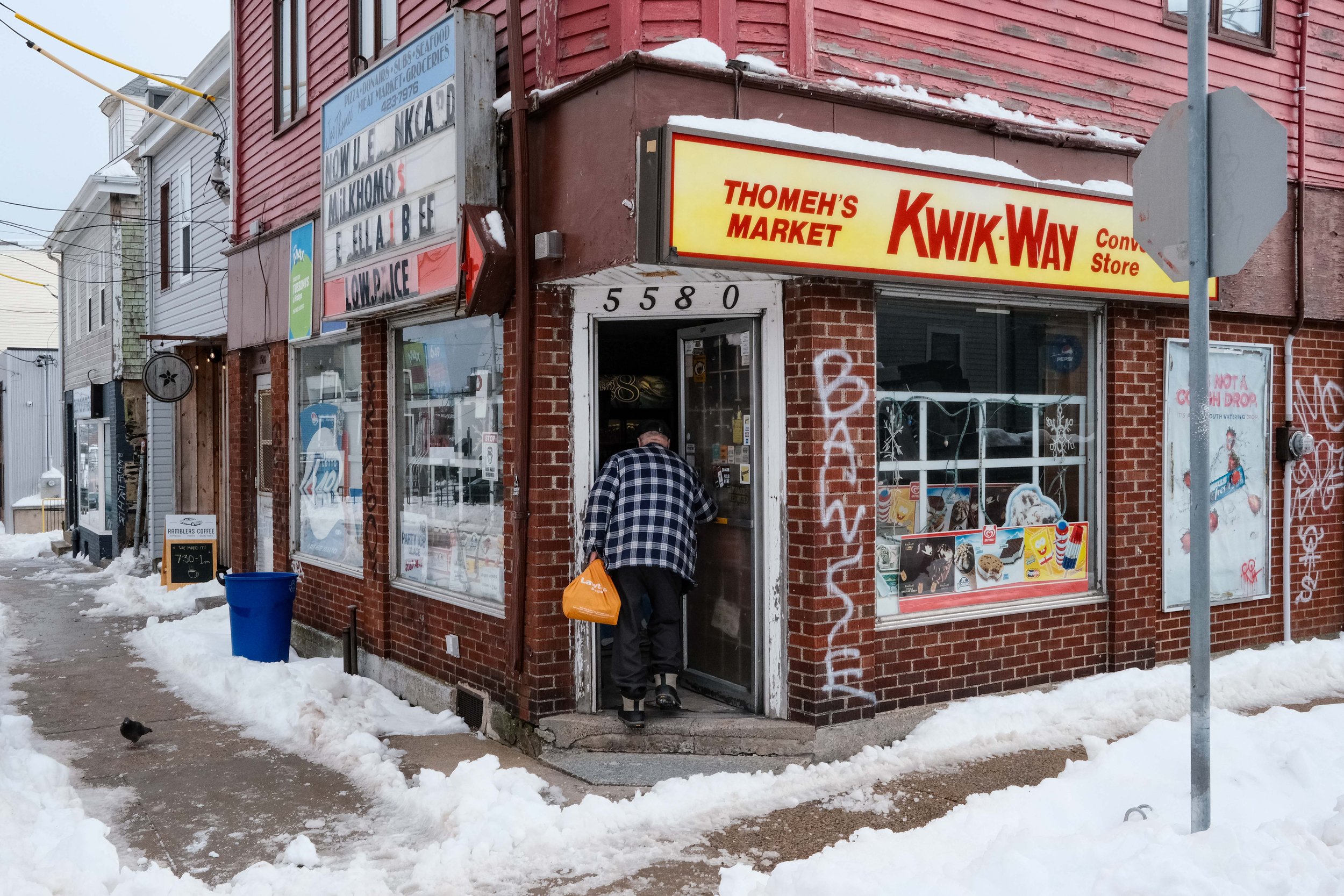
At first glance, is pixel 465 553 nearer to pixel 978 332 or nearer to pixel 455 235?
pixel 455 235

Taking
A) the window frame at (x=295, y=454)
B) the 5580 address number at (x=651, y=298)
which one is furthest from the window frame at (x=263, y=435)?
the 5580 address number at (x=651, y=298)

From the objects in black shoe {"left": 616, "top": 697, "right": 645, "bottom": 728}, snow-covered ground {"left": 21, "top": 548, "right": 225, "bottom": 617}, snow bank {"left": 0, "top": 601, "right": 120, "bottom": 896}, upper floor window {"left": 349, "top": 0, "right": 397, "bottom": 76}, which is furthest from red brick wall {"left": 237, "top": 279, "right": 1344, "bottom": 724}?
snow-covered ground {"left": 21, "top": 548, "right": 225, "bottom": 617}

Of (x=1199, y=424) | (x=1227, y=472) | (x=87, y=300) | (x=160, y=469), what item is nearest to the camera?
(x=1199, y=424)

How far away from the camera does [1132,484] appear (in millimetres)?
7824

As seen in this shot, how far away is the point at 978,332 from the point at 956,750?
274cm

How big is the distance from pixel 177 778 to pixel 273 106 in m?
7.48

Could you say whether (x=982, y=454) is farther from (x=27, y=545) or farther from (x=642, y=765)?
(x=27, y=545)

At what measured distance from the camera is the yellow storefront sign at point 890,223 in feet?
18.8

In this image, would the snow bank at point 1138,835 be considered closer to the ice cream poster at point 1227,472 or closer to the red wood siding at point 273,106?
the ice cream poster at point 1227,472

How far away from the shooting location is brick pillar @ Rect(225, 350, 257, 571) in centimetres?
1236

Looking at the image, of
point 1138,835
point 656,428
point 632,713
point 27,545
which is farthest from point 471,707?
point 27,545

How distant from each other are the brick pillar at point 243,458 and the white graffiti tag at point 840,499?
8301 mm

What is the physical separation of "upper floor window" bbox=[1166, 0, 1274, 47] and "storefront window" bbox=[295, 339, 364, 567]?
24.8ft

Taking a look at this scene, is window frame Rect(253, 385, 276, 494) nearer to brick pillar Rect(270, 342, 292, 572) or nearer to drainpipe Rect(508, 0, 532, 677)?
brick pillar Rect(270, 342, 292, 572)
